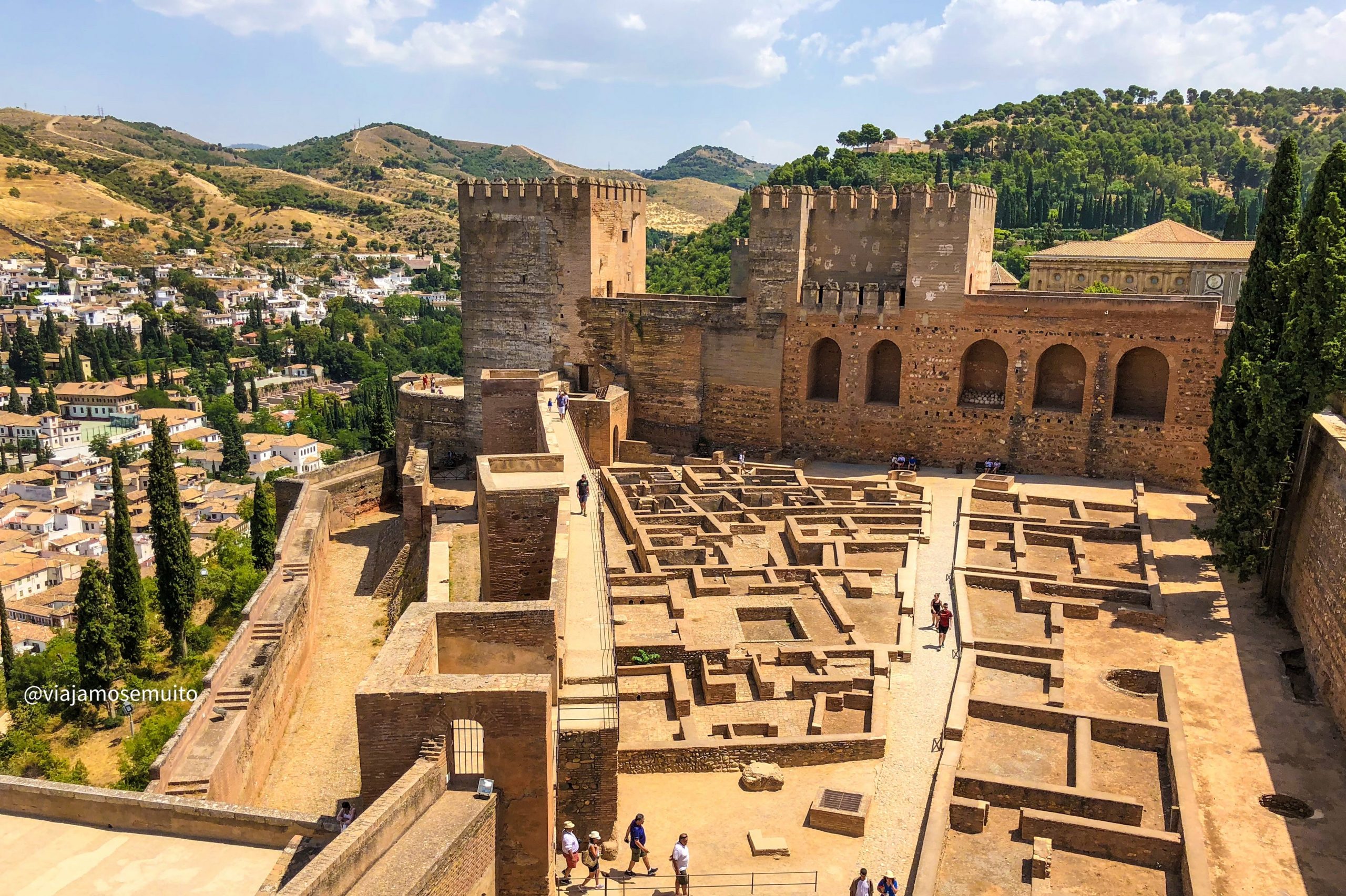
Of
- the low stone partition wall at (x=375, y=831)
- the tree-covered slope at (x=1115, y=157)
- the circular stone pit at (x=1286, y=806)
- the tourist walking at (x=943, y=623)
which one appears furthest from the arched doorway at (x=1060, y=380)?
the tree-covered slope at (x=1115, y=157)

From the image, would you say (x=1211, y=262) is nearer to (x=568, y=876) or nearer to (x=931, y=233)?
(x=931, y=233)

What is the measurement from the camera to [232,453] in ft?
246

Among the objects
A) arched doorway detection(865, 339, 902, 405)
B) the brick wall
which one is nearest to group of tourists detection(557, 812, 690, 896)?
the brick wall

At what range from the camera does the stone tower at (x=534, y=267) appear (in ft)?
91.0

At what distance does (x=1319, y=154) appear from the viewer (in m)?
A: 97.6

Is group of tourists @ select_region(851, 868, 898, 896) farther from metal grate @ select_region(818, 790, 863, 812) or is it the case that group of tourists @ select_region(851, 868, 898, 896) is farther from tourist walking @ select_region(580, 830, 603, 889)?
tourist walking @ select_region(580, 830, 603, 889)

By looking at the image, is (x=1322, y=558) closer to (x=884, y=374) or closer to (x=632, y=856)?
(x=632, y=856)

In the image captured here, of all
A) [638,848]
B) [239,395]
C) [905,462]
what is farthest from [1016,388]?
[239,395]

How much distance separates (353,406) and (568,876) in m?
85.7

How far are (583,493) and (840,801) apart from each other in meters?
8.64

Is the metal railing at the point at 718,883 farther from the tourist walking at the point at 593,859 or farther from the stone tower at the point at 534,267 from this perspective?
the stone tower at the point at 534,267

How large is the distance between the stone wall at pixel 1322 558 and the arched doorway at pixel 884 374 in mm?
11087

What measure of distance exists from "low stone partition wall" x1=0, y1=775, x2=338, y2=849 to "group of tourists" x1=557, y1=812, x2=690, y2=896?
2375mm

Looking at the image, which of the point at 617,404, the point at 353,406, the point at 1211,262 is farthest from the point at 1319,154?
the point at 617,404
